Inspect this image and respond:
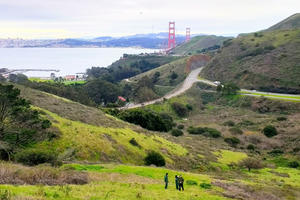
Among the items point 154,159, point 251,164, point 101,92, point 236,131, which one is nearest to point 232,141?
point 236,131

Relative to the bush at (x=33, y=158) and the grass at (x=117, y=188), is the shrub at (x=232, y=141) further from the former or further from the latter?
the bush at (x=33, y=158)

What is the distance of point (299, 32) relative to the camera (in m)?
91.2

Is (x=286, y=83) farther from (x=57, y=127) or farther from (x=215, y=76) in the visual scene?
(x=57, y=127)

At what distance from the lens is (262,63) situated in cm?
8388

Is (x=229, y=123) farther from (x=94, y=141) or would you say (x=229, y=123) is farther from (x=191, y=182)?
(x=191, y=182)

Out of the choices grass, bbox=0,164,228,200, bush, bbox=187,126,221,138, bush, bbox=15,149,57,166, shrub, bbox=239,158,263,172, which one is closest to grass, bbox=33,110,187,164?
bush, bbox=15,149,57,166

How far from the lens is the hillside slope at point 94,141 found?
21.7 meters

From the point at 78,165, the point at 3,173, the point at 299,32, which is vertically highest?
the point at 299,32

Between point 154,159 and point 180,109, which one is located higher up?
point 154,159

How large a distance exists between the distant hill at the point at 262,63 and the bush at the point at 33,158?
222 feet

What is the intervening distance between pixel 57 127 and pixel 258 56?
79.2 meters

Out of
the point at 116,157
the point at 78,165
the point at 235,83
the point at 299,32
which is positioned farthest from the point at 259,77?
the point at 78,165

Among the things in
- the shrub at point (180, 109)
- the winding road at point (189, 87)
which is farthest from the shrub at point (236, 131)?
the winding road at point (189, 87)

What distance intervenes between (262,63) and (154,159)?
2756 inches
